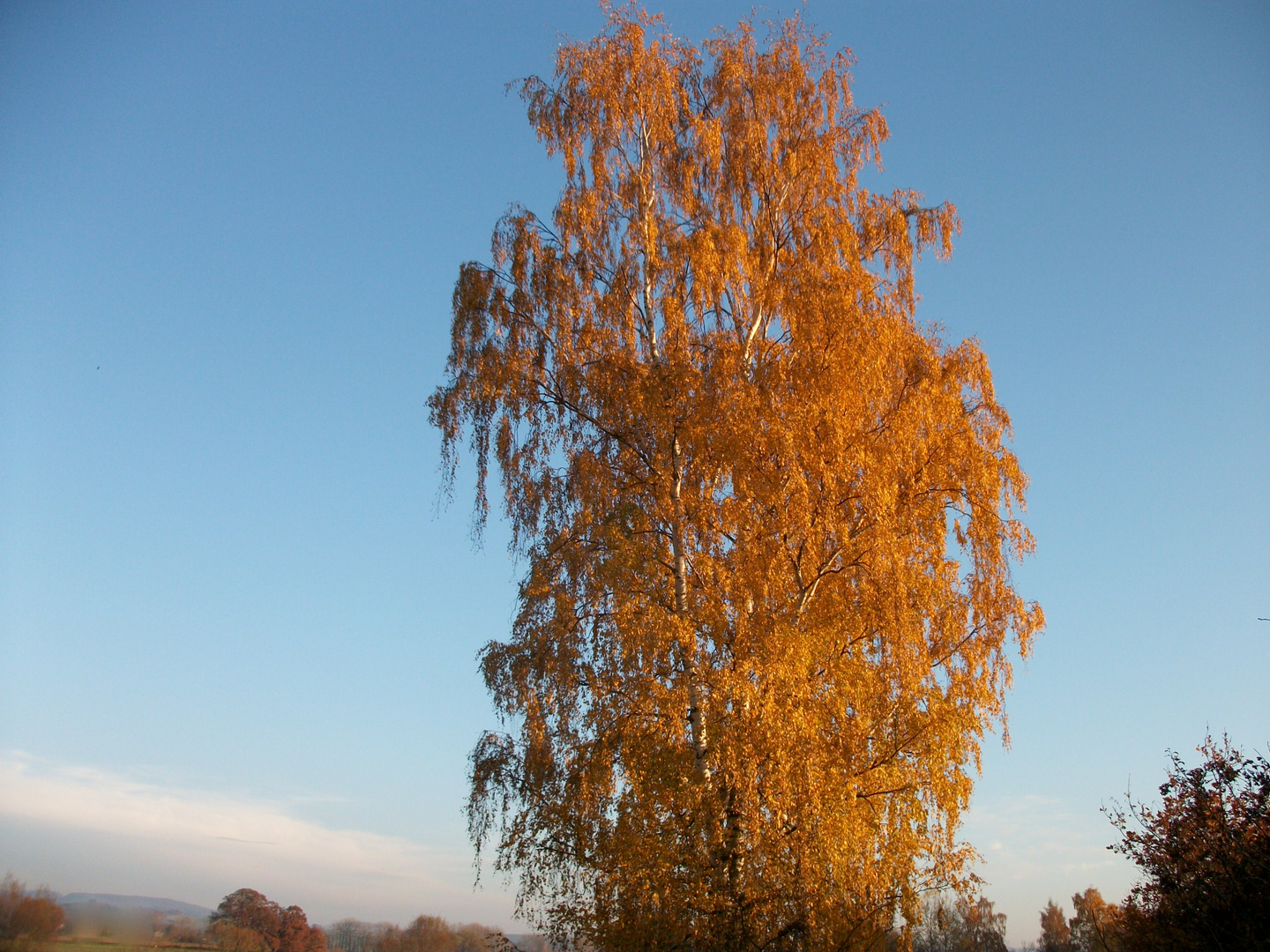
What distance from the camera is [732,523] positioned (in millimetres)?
13617

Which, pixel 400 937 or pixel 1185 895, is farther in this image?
pixel 400 937

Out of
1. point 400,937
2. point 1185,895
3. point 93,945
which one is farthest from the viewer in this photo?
point 400,937

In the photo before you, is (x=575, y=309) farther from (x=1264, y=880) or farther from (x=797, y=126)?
(x=1264, y=880)

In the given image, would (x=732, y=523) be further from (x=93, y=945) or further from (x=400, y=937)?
(x=400, y=937)

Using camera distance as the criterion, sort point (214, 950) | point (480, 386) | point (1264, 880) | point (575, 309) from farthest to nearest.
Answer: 1. point (214, 950)
2. point (575, 309)
3. point (480, 386)
4. point (1264, 880)

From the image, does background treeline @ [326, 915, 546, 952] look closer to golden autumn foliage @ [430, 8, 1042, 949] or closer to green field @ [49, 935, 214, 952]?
green field @ [49, 935, 214, 952]

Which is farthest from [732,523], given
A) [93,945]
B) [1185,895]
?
[93,945]

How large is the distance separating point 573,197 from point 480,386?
432 cm

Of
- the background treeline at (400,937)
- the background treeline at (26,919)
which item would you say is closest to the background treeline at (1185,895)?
the background treeline at (26,919)

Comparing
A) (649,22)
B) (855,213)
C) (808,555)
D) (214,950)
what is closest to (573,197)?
(649,22)

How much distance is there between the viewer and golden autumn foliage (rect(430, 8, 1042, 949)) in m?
11.9

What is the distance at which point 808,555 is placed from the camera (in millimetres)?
14273

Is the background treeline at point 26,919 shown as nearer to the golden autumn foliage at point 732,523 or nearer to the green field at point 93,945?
the green field at point 93,945

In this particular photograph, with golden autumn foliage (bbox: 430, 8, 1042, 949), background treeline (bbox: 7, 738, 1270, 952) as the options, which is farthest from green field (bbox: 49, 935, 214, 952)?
golden autumn foliage (bbox: 430, 8, 1042, 949)
